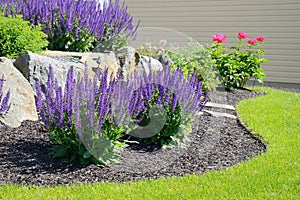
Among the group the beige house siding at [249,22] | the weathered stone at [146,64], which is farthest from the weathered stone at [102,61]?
the beige house siding at [249,22]

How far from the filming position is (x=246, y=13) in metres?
10.8

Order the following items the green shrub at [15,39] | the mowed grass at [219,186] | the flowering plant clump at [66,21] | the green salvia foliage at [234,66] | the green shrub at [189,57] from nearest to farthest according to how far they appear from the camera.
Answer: the mowed grass at [219,186] < the green shrub at [15,39] < the flowering plant clump at [66,21] < the green shrub at [189,57] < the green salvia foliage at [234,66]

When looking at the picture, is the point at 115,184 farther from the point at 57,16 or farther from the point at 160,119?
the point at 57,16

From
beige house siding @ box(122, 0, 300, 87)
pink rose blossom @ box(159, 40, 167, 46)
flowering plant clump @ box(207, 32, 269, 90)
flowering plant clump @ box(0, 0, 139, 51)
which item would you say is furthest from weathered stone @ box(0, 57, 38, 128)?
beige house siding @ box(122, 0, 300, 87)

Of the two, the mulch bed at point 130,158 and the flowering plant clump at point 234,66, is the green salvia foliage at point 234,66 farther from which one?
the mulch bed at point 130,158

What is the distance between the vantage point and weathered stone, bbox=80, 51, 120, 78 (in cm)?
540

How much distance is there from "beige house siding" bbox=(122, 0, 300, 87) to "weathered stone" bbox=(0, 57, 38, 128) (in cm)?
715

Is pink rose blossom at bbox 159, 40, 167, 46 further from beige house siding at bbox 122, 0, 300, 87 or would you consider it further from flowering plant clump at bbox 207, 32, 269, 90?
beige house siding at bbox 122, 0, 300, 87

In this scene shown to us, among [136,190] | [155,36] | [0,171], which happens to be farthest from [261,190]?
[155,36]

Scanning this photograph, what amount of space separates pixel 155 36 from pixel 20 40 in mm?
2354

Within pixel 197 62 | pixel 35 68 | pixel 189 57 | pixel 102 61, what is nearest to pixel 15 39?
pixel 35 68

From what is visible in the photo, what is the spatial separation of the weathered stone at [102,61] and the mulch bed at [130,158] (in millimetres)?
1115

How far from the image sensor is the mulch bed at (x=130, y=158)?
3527 mm

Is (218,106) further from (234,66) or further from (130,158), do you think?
(130,158)
